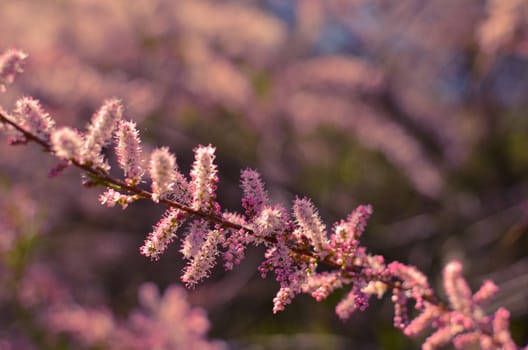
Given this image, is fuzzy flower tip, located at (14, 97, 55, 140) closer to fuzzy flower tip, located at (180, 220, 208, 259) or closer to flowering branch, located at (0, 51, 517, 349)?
flowering branch, located at (0, 51, 517, 349)

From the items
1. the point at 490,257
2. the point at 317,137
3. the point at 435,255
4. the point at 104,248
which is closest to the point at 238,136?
the point at 317,137

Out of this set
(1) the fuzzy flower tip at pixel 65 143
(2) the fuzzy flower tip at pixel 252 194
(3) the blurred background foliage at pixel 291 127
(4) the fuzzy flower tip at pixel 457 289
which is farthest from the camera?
(3) the blurred background foliage at pixel 291 127

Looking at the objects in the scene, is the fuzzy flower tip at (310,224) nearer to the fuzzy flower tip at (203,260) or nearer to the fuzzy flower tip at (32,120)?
the fuzzy flower tip at (203,260)

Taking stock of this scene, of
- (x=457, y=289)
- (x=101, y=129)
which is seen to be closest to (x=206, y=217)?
(x=101, y=129)

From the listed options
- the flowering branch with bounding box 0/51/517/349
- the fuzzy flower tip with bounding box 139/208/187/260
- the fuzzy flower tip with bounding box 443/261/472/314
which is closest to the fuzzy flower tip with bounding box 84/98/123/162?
the flowering branch with bounding box 0/51/517/349

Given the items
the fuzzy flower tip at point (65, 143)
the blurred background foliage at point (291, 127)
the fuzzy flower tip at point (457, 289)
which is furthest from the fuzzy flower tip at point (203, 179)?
the blurred background foliage at point (291, 127)

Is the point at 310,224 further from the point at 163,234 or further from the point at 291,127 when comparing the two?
the point at 291,127
